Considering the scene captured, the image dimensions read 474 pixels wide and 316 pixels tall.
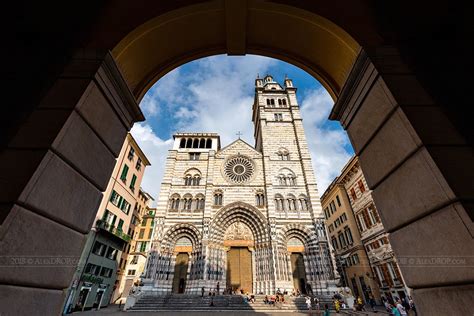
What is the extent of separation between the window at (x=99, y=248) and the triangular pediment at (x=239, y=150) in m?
14.6

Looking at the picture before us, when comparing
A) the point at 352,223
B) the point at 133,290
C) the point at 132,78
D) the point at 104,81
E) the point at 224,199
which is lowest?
the point at 133,290

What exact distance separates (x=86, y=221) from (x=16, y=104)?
4.33ft

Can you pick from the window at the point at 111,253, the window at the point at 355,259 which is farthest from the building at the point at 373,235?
the window at the point at 111,253

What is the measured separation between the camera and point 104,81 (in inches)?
88.4

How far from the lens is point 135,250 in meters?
31.2

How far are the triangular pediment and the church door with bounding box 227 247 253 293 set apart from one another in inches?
428

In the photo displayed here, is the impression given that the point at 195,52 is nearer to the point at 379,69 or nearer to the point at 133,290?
the point at 379,69

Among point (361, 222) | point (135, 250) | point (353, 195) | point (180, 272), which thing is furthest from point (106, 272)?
point (353, 195)

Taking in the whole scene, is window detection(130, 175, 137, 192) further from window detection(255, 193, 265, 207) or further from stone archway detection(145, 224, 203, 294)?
window detection(255, 193, 265, 207)

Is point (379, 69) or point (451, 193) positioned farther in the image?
point (379, 69)

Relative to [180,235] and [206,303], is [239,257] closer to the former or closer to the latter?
[206,303]

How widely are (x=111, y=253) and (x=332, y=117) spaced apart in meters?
24.0

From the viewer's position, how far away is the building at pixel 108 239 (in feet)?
53.3

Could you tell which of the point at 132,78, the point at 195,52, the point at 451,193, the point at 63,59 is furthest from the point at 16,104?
the point at 451,193
